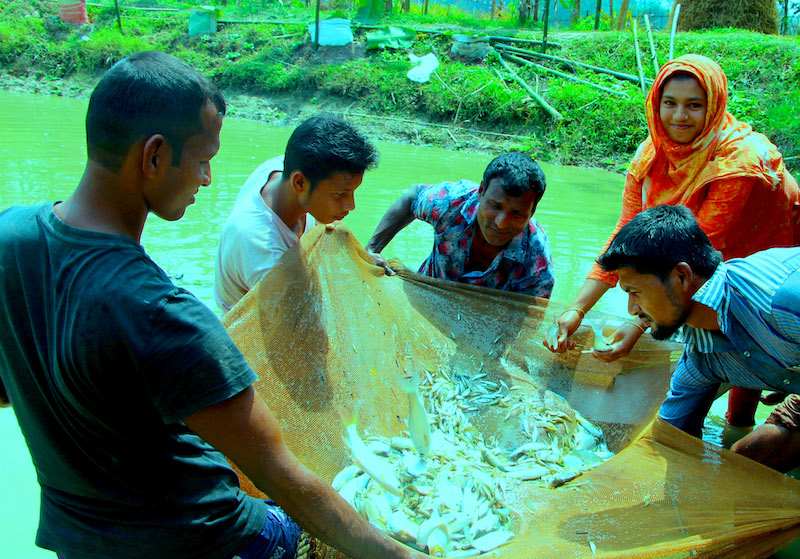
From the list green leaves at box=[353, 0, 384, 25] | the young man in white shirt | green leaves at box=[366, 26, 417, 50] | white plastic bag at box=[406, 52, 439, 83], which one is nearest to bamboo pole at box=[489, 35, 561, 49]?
white plastic bag at box=[406, 52, 439, 83]

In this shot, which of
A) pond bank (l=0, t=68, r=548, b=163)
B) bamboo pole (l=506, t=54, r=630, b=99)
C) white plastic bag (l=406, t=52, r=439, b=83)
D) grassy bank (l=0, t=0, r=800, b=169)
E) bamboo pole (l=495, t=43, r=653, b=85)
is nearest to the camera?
grassy bank (l=0, t=0, r=800, b=169)

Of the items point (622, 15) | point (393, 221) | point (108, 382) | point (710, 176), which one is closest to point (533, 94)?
point (622, 15)

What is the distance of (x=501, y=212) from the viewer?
308cm

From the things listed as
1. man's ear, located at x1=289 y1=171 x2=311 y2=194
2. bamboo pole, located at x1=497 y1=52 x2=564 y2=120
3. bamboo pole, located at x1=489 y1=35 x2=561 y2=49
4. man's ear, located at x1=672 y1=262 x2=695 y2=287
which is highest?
bamboo pole, located at x1=489 y1=35 x2=561 y2=49

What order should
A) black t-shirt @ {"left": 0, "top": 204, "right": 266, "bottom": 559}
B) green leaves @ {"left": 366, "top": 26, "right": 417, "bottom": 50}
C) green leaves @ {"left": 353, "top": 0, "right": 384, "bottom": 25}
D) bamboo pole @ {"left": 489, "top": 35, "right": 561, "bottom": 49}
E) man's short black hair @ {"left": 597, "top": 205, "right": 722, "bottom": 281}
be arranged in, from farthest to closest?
green leaves @ {"left": 353, "top": 0, "right": 384, "bottom": 25}
green leaves @ {"left": 366, "top": 26, "right": 417, "bottom": 50}
bamboo pole @ {"left": 489, "top": 35, "right": 561, "bottom": 49}
man's short black hair @ {"left": 597, "top": 205, "right": 722, "bottom": 281}
black t-shirt @ {"left": 0, "top": 204, "right": 266, "bottom": 559}

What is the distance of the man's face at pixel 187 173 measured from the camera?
125 centimetres

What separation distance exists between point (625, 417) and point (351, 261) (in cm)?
147

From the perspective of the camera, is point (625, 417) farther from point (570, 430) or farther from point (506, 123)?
point (506, 123)

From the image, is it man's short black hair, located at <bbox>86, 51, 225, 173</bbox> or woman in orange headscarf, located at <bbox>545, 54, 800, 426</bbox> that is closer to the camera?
man's short black hair, located at <bbox>86, 51, 225, 173</bbox>

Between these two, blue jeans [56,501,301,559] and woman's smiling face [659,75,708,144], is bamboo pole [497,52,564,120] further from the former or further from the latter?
blue jeans [56,501,301,559]

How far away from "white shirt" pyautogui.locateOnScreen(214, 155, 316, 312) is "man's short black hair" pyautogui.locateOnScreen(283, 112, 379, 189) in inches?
8.7

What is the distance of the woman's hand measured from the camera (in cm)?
286

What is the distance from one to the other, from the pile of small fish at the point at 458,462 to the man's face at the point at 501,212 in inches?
28.9

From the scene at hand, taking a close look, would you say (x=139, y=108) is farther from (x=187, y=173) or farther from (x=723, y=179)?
(x=723, y=179)
